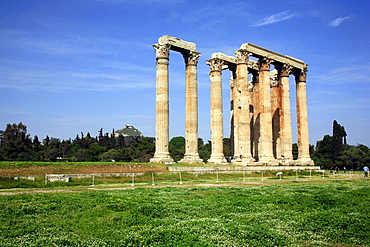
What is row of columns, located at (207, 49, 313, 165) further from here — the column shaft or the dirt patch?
the dirt patch

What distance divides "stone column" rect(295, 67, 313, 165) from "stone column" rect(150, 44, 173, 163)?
2570 cm

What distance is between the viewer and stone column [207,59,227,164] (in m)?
53.0

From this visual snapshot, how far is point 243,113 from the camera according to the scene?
52594 millimetres

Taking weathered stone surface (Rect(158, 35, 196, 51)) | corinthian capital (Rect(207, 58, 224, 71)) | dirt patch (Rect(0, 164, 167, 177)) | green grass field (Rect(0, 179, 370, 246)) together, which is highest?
weathered stone surface (Rect(158, 35, 196, 51))

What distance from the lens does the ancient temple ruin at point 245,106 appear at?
48281 millimetres

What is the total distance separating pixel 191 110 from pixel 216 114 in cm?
473

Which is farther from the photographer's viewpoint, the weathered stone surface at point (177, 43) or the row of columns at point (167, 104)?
the weathered stone surface at point (177, 43)

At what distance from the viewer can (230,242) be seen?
35.5ft

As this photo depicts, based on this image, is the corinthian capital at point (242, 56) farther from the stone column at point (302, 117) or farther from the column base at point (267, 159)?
the column base at point (267, 159)

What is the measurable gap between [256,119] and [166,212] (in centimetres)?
4650

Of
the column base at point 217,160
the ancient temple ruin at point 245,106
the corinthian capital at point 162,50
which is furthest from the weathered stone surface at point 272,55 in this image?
the column base at point 217,160

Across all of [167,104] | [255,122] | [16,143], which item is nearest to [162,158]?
[167,104]

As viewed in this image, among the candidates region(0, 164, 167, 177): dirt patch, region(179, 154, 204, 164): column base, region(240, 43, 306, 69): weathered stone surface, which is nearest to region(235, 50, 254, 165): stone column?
region(240, 43, 306, 69): weathered stone surface

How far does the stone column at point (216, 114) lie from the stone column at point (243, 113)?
→ 2.84m
